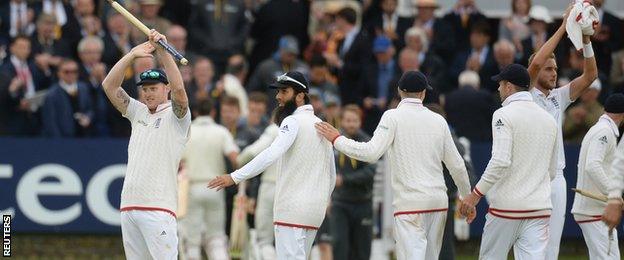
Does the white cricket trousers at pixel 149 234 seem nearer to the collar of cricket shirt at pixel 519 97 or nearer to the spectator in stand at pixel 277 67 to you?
the collar of cricket shirt at pixel 519 97

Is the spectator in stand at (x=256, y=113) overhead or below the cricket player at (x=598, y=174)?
overhead

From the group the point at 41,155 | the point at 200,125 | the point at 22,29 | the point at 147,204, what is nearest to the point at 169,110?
the point at 147,204

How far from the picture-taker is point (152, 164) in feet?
51.2

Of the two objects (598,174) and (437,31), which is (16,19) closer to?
(437,31)

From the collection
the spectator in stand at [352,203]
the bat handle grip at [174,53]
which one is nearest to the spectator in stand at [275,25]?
the spectator in stand at [352,203]

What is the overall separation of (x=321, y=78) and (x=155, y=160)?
8.89 meters

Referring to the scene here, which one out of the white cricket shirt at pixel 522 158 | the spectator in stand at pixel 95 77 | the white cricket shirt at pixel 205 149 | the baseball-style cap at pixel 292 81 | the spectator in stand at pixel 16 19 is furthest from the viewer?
the spectator in stand at pixel 16 19

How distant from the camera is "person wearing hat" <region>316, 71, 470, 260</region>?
15.7 m

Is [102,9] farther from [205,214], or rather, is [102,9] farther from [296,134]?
[296,134]

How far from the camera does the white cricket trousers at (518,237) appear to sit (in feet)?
51.9

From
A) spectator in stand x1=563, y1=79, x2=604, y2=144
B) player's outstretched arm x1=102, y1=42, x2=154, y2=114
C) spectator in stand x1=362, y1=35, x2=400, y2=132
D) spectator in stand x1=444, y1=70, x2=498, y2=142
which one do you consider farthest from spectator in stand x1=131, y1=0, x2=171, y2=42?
player's outstretched arm x1=102, y1=42, x2=154, y2=114

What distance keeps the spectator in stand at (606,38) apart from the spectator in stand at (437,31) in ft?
7.56

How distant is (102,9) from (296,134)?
37.3 feet

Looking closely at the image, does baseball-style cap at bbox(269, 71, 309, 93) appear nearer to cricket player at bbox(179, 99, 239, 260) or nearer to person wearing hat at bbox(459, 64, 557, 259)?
person wearing hat at bbox(459, 64, 557, 259)
